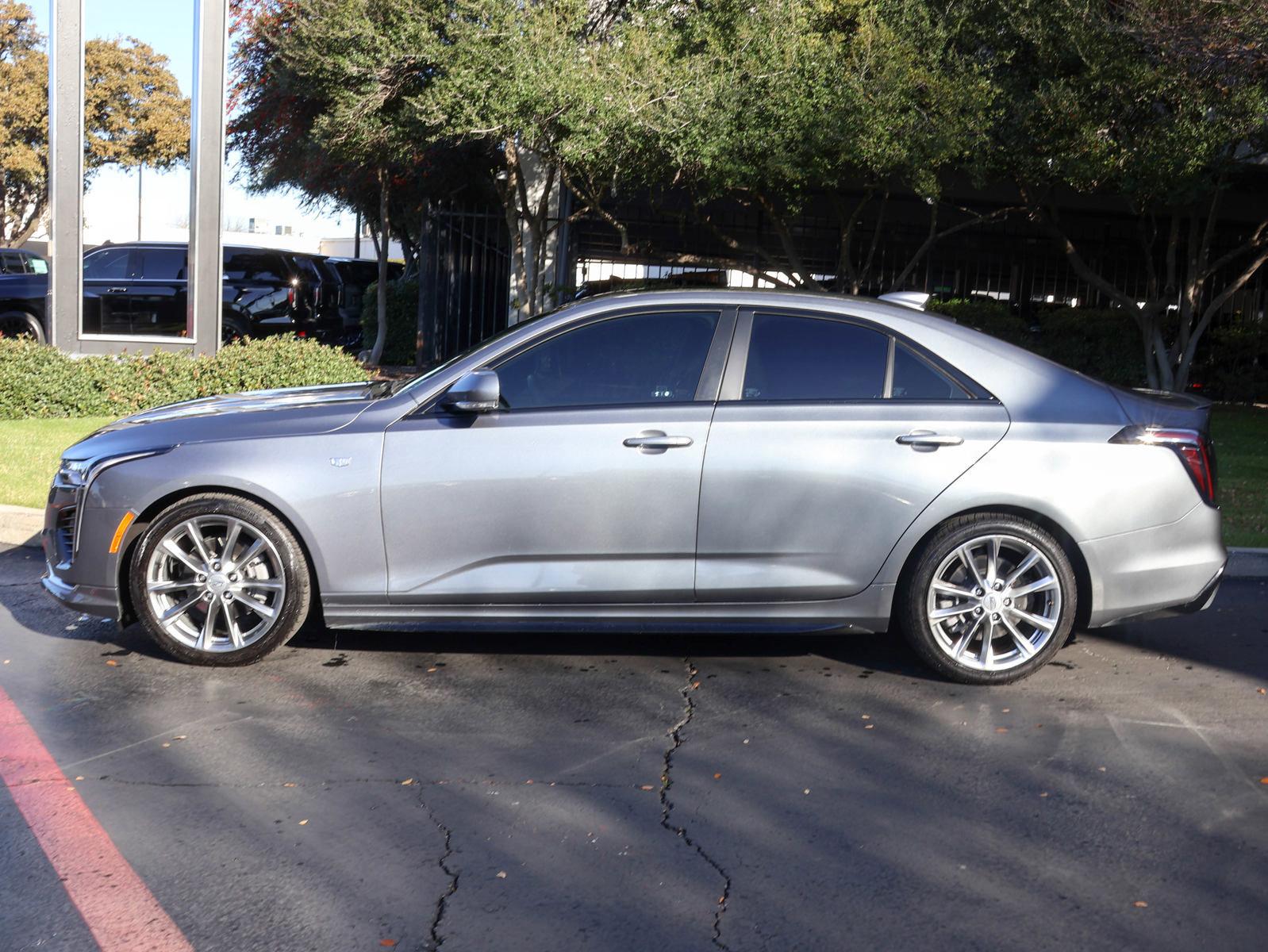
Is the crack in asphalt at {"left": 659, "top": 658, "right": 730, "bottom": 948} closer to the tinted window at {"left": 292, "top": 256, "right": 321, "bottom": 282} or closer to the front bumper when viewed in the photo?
the front bumper

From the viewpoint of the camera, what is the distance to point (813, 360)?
18.9 ft

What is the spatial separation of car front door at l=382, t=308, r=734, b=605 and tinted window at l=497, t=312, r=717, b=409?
91 millimetres

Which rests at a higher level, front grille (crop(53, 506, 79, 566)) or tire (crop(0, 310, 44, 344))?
tire (crop(0, 310, 44, 344))

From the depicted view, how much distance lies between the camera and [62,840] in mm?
3949

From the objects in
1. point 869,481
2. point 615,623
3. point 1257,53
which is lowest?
point 615,623

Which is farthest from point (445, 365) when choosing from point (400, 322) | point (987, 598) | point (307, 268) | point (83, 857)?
point (307, 268)

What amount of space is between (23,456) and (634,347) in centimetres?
649

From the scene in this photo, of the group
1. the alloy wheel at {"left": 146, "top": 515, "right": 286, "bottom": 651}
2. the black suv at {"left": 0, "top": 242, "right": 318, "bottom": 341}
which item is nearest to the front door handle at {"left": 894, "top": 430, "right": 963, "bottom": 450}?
the alloy wheel at {"left": 146, "top": 515, "right": 286, "bottom": 651}

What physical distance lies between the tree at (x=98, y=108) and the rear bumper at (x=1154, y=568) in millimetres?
41669

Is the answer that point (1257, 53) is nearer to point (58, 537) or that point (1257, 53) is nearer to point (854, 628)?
point (854, 628)

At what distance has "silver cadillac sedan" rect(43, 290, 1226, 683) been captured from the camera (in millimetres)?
→ 5516

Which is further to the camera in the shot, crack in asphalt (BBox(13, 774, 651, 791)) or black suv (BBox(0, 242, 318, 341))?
black suv (BBox(0, 242, 318, 341))

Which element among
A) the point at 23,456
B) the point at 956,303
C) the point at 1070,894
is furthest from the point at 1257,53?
the point at 23,456

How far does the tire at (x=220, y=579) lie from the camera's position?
5.60 metres
